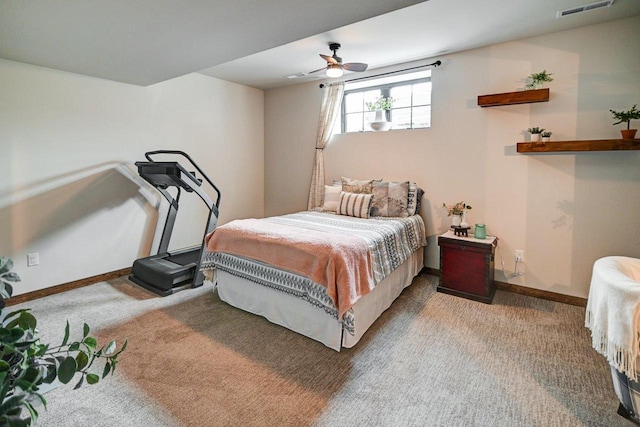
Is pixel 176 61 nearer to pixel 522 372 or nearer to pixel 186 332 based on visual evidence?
pixel 186 332

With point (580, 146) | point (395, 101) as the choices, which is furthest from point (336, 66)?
point (580, 146)

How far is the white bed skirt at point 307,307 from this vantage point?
239cm

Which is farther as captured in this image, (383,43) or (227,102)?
(227,102)

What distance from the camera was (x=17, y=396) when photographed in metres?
0.55

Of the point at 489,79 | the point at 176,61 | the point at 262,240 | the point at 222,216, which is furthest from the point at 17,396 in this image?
the point at 222,216

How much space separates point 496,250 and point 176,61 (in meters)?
3.81

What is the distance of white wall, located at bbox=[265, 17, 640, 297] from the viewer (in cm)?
291

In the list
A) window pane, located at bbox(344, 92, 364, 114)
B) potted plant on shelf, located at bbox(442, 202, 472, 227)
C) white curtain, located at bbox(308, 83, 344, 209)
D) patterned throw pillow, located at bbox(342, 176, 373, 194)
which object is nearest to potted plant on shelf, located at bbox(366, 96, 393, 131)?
window pane, located at bbox(344, 92, 364, 114)

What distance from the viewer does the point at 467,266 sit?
3293 mm

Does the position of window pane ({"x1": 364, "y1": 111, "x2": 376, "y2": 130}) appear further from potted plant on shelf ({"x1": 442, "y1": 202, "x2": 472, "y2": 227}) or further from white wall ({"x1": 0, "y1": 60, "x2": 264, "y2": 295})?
white wall ({"x1": 0, "y1": 60, "x2": 264, "y2": 295})

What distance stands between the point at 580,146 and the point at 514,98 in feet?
2.43

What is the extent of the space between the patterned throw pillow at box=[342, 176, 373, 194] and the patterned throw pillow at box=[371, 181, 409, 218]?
0.11 meters

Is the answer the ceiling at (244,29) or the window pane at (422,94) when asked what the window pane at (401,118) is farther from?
the ceiling at (244,29)

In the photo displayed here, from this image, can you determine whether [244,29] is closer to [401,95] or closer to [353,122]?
[401,95]
